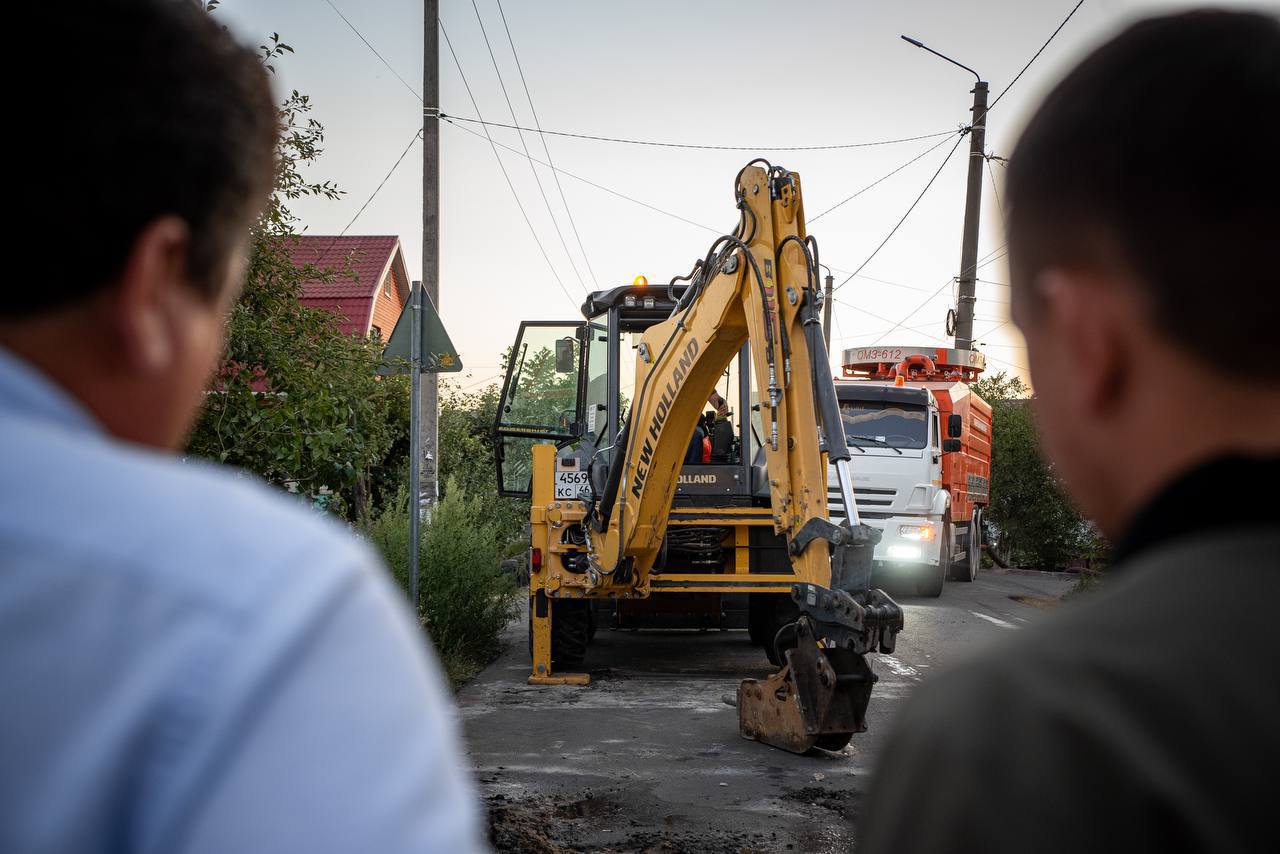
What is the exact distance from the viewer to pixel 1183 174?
89 centimetres

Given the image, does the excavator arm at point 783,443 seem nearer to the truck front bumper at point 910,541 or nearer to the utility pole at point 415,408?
the utility pole at point 415,408

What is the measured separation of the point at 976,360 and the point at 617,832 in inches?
691

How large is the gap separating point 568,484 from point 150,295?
9.14 metres

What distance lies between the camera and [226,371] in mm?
6828

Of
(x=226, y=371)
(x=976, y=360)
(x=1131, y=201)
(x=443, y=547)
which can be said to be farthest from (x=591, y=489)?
(x=976, y=360)

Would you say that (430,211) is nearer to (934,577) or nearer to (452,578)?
(452,578)

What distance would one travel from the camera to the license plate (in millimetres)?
9945

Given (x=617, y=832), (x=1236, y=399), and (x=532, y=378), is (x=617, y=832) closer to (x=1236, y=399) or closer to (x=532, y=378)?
(x=1236, y=399)

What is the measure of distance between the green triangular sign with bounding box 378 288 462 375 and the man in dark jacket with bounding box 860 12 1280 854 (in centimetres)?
718

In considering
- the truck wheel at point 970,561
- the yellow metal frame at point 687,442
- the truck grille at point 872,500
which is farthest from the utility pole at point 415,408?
the truck wheel at point 970,561

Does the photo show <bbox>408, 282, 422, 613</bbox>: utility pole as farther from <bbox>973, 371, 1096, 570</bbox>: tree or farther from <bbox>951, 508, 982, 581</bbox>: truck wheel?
<bbox>973, 371, 1096, 570</bbox>: tree

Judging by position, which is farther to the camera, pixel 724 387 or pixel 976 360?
pixel 976 360

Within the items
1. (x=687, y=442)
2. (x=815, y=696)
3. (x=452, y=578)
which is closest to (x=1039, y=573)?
(x=452, y=578)

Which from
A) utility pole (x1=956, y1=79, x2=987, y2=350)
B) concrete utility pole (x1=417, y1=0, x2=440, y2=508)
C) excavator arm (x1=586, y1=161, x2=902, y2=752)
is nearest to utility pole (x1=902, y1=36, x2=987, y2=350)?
utility pole (x1=956, y1=79, x2=987, y2=350)
